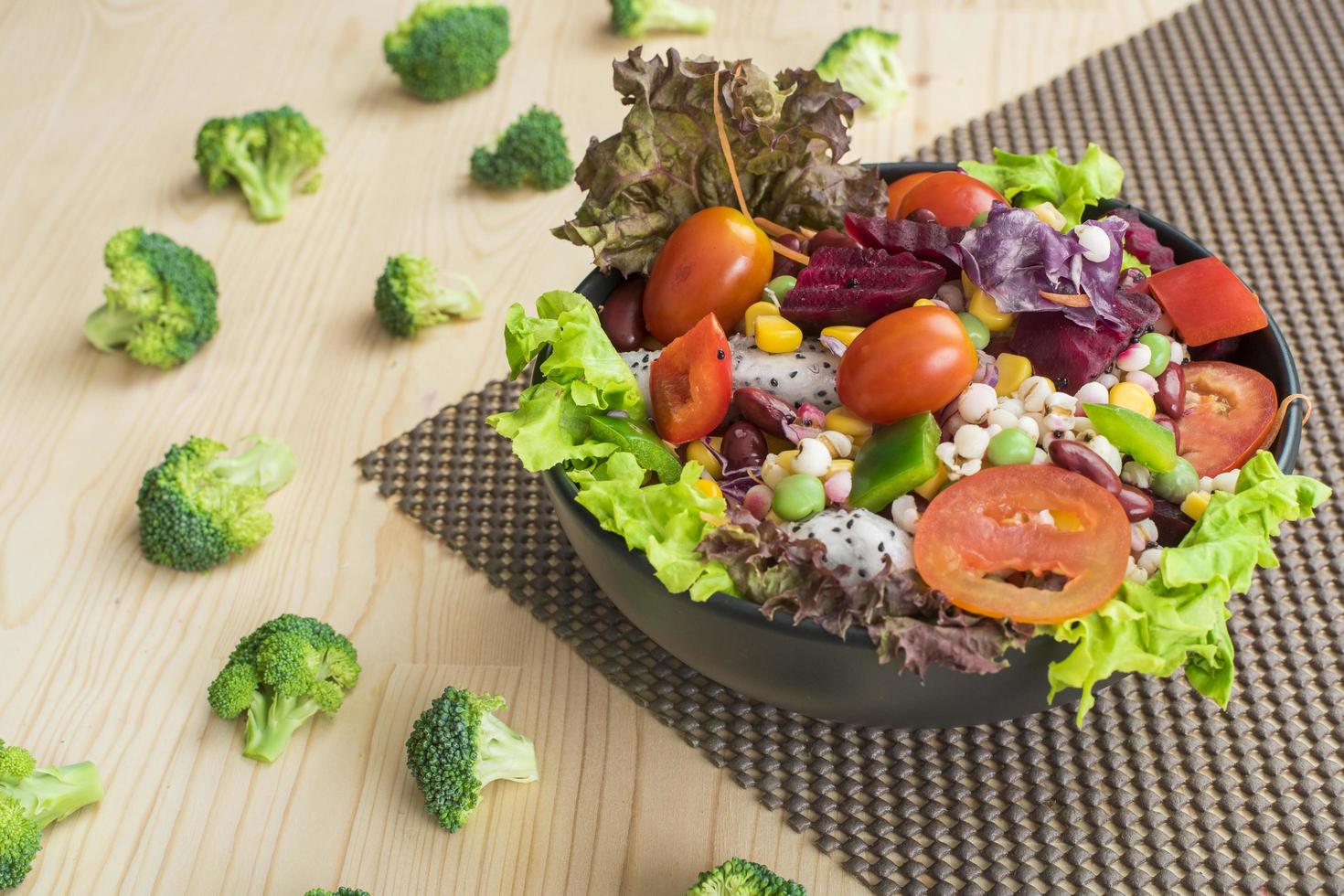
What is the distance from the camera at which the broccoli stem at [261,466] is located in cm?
227

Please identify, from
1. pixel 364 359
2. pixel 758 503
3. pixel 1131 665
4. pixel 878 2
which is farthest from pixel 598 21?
pixel 1131 665

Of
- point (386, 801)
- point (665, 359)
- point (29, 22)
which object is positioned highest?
point (29, 22)

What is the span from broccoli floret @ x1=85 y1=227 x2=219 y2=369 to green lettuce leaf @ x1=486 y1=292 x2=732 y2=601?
3.07 ft

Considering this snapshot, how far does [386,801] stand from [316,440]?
79 centimetres

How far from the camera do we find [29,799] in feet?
5.85

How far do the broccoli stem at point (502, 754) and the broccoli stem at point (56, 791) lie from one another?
22.5 inches

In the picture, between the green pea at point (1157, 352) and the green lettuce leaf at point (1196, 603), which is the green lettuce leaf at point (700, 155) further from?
the green lettuce leaf at point (1196, 603)

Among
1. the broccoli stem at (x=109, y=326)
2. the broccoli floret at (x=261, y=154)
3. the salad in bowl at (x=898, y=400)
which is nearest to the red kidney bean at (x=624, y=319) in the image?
the salad in bowl at (x=898, y=400)

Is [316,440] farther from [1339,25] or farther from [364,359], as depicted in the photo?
[1339,25]

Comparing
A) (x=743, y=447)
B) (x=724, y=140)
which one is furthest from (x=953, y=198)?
(x=743, y=447)

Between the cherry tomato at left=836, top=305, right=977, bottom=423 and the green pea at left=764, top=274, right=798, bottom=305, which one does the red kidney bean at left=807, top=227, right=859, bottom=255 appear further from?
the cherry tomato at left=836, top=305, right=977, bottom=423

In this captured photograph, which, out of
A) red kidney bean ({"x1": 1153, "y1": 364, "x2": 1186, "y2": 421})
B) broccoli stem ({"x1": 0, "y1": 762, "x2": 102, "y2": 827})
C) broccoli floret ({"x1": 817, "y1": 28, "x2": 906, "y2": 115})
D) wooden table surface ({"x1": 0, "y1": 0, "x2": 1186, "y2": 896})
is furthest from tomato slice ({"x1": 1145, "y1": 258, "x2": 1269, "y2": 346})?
broccoli stem ({"x1": 0, "y1": 762, "x2": 102, "y2": 827})

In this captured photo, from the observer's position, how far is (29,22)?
3.49 metres

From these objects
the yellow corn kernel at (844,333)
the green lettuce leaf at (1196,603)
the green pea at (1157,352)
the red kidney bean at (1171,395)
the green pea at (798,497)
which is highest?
the yellow corn kernel at (844,333)
